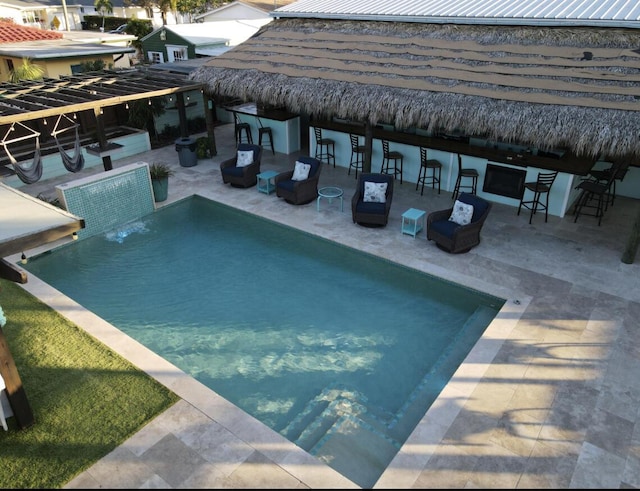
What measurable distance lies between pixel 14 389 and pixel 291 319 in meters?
3.98

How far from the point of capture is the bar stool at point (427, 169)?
12.4m

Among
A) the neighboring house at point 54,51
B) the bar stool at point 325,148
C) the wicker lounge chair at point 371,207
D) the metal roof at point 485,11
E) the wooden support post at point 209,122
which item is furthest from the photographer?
the neighboring house at point 54,51

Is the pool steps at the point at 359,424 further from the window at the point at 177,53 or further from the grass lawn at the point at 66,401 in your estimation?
the window at the point at 177,53

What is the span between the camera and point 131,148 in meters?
15.6

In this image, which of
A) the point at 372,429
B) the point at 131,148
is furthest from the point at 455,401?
the point at 131,148

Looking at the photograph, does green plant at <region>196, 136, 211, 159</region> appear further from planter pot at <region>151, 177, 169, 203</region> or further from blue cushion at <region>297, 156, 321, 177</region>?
blue cushion at <region>297, 156, 321, 177</region>

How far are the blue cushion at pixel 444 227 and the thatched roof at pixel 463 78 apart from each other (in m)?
2.12

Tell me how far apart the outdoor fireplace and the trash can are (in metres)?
8.45

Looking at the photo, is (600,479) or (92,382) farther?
(92,382)

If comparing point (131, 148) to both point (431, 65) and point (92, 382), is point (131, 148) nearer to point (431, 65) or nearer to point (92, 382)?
point (431, 65)

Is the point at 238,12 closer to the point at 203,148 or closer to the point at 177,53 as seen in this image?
the point at 177,53

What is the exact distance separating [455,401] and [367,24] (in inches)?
419

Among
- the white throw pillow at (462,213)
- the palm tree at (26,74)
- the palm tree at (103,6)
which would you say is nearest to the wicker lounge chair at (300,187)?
the white throw pillow at (462,213)

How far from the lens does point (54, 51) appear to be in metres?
19.9
